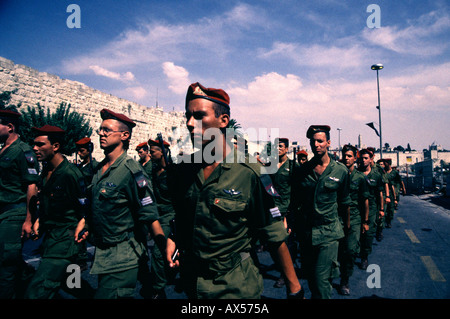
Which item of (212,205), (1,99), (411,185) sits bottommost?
(411,185)

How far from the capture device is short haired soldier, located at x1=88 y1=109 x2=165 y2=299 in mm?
2740

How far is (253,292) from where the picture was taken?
2.02 m

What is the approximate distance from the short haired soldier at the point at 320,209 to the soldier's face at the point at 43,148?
11.7 ft

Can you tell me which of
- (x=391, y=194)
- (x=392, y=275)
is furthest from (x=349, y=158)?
(x=391, y=194)

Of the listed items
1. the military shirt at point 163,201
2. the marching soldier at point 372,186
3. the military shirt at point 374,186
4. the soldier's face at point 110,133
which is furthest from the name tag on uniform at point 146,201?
the military shirt at point 374,186

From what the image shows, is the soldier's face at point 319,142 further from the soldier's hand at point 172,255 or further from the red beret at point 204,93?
the soldier's hand at point 172,255

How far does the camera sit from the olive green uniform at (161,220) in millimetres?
4375

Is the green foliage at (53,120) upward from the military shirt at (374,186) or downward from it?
upward

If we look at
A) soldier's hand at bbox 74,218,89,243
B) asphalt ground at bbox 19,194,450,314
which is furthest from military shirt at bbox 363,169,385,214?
soldier's hand at bbox 74,218,89,243

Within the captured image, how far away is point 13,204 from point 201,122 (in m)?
3.31

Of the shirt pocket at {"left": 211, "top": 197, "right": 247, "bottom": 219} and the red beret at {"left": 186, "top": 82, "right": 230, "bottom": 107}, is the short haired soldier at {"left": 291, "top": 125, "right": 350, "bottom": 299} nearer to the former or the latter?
the shirt pocket at {"left": 211, "top": 197, "right": 247, "bottom": 219}
